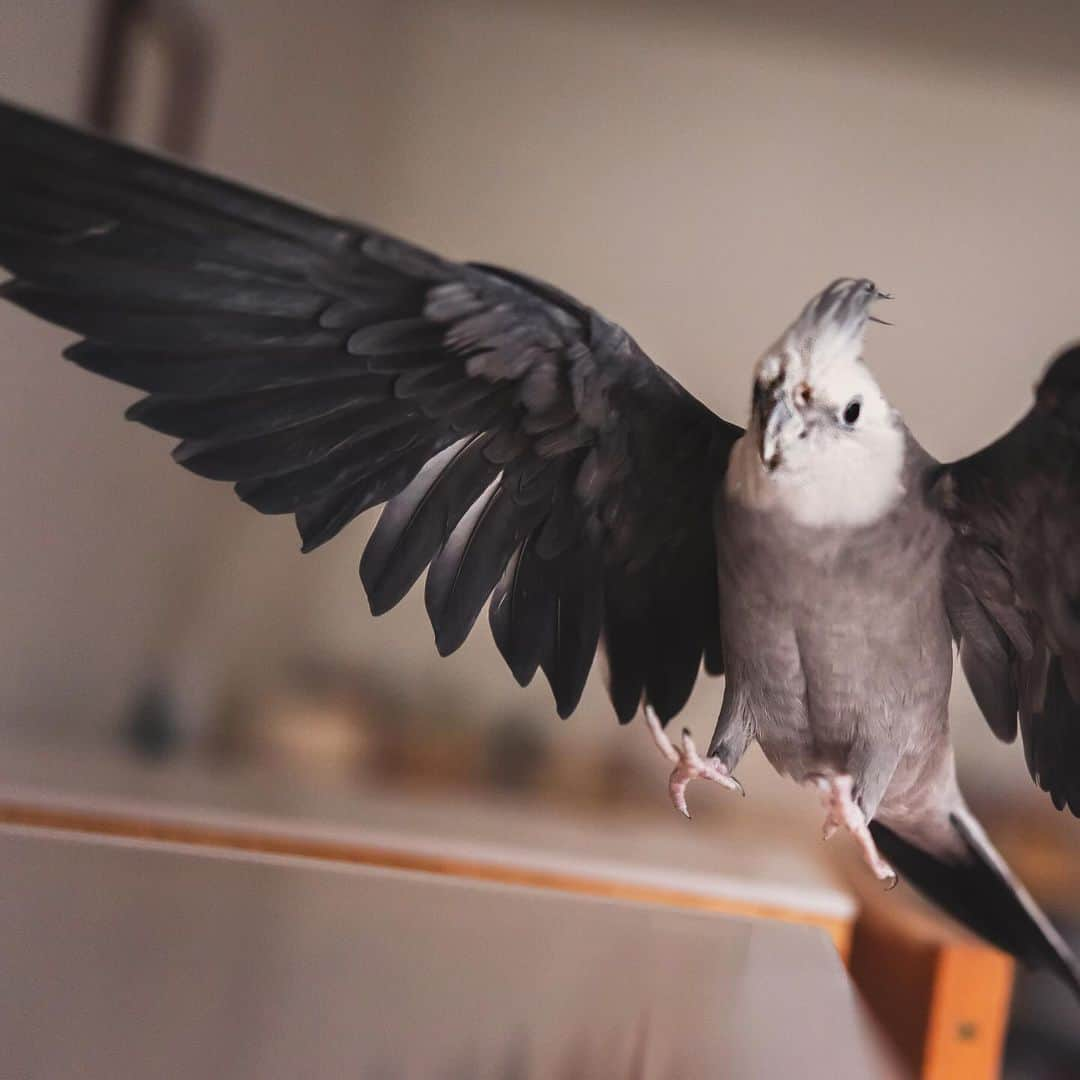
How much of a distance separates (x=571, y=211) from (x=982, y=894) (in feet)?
2.70

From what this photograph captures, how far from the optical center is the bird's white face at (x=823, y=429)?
0.39 meters

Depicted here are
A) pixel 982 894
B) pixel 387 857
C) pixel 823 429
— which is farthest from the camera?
pixel 387 857

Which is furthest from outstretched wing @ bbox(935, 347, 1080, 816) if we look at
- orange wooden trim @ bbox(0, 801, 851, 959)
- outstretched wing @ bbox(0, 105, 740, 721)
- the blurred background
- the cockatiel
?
orange wooden trim @ bbox(0, 801, 851, 959)

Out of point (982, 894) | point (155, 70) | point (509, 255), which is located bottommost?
point (982, 894)

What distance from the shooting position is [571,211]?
1191 mm

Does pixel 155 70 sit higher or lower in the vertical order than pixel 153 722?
higher

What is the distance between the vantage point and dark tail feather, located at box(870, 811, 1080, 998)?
1.83 feet

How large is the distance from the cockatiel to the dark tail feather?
64mm

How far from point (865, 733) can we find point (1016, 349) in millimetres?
760

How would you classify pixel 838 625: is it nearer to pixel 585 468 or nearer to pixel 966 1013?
pixel 585 468

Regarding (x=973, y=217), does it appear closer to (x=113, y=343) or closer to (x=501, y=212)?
(x=501, y=212)

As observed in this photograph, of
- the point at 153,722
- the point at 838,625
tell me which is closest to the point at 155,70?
the point at 153,722

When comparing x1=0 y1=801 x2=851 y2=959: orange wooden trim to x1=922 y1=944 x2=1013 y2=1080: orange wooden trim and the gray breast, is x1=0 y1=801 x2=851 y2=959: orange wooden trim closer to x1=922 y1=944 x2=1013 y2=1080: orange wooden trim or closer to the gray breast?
x1=922 y1=944 x2=1013 y2=1080: orange wooden trim

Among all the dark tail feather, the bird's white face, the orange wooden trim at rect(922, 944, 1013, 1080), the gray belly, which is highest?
the bird's white face
